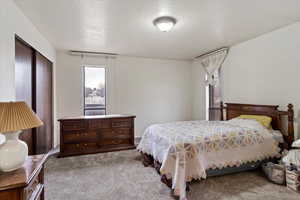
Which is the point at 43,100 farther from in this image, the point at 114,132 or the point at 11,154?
the point at 11,154

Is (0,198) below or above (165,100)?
below

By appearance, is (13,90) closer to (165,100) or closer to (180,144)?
(180,144)

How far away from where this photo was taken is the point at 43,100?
135 inches

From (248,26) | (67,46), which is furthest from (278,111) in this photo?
(67,46)

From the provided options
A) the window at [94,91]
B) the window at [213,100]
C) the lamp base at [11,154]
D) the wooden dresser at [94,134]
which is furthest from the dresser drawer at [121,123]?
the lamp base at [11,154]

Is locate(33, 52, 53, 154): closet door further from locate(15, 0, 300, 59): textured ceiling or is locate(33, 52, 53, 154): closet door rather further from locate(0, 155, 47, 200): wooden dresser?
locate(0, 155, 47, 200): wooden dresser

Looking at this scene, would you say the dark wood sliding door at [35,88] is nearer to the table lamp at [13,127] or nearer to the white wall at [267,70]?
the table lamp at [13,127]

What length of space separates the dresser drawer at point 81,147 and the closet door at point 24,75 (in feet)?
2.55

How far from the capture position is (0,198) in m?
1.04

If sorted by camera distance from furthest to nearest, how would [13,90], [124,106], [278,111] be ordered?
[124,106] < [278,111] < [13,90]

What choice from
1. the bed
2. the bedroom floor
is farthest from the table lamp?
the bed

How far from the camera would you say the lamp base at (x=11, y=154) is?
1160 mm

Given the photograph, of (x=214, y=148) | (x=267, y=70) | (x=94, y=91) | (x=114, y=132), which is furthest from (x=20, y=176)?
(x=267, y=70)

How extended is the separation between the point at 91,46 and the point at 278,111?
4137 millimetres
